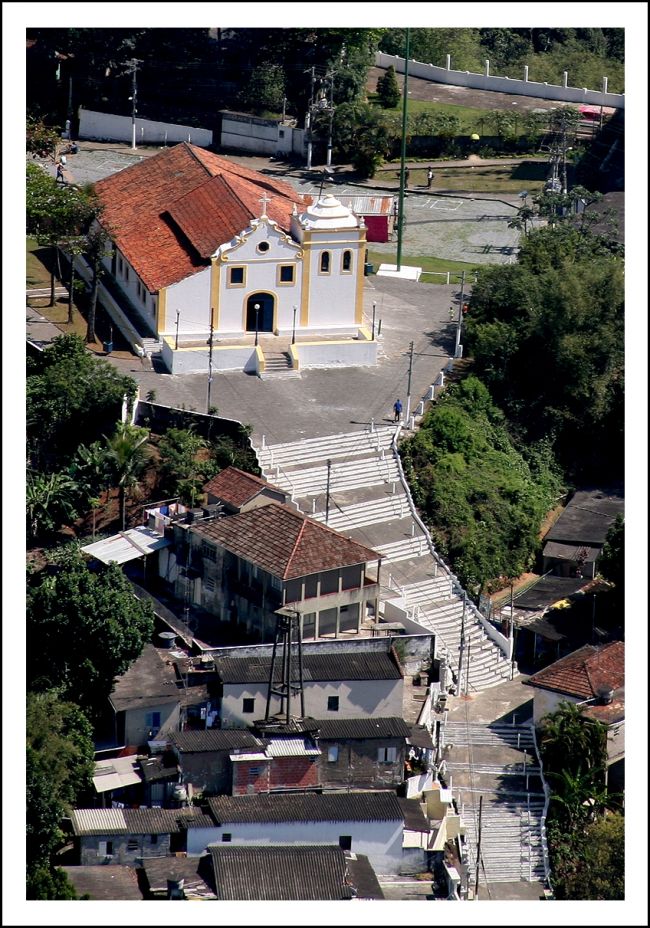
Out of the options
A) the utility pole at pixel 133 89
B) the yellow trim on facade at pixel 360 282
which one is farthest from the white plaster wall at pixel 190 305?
the utility pole at pixel 133 89

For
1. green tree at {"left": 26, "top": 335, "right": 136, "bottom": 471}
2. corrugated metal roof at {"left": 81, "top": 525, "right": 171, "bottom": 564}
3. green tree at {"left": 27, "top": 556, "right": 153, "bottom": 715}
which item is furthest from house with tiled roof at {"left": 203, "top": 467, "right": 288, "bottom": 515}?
green tree at {"left": 27, "top": 556, "right": 153, "bottom": 715}

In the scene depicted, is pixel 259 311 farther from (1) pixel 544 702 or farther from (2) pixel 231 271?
(1) pixel 544 702

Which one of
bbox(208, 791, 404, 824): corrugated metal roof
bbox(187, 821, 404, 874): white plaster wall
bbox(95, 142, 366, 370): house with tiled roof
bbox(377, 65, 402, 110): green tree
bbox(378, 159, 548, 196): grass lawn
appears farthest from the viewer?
bbox(377, 65, 402, 110): green tree

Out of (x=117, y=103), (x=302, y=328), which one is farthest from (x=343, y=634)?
Result: (x=117, y=103)

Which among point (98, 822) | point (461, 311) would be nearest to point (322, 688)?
point (98, 822)

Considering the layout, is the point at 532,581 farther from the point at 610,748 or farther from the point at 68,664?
the point at 68,664

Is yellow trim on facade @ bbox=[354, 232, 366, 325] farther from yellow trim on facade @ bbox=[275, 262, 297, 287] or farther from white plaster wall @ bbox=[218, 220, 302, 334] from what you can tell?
yellow trim on facade @ bbox=[275, 262, 297, 287]

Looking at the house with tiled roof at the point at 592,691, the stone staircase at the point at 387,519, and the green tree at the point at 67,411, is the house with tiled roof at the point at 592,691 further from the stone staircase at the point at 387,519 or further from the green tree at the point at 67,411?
the green tree at the point at 67,411
